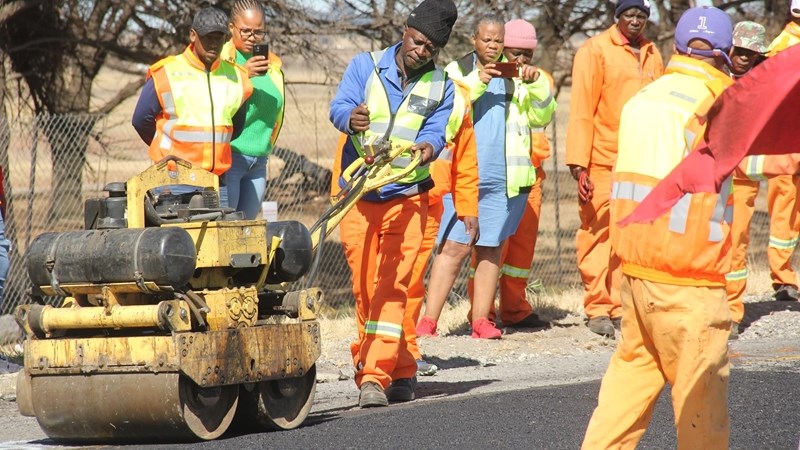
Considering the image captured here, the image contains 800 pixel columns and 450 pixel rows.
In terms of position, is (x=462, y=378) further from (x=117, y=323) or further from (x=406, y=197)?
(x=117, y=323)

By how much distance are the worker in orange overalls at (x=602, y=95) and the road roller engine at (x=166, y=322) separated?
139 inches

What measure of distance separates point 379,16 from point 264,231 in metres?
7.90

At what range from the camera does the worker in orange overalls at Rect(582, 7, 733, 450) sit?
5.05 meters

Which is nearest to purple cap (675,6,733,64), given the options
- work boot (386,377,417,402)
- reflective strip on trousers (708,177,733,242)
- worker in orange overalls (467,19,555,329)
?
reflective strip on trousers (708,177,733,242)

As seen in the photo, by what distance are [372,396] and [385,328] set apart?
39 cm

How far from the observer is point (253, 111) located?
29.8ft

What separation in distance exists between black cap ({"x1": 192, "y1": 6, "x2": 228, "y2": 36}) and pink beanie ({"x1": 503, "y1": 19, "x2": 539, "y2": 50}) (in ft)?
9.14

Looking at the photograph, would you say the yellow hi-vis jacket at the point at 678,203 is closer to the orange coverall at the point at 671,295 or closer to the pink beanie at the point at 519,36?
the orange coverall at the point at 671,295

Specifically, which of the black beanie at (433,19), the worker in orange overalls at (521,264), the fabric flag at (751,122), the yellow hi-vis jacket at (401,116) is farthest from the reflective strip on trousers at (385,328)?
the fabric flag at (751,122)

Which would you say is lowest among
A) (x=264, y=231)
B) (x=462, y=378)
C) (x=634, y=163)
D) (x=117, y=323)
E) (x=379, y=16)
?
(x=462, y=378)

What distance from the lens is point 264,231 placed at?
697 centimetres

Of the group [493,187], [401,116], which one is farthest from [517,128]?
[401,116]

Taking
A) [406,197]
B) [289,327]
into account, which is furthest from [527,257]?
[289,327]

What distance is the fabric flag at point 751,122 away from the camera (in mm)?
4184
